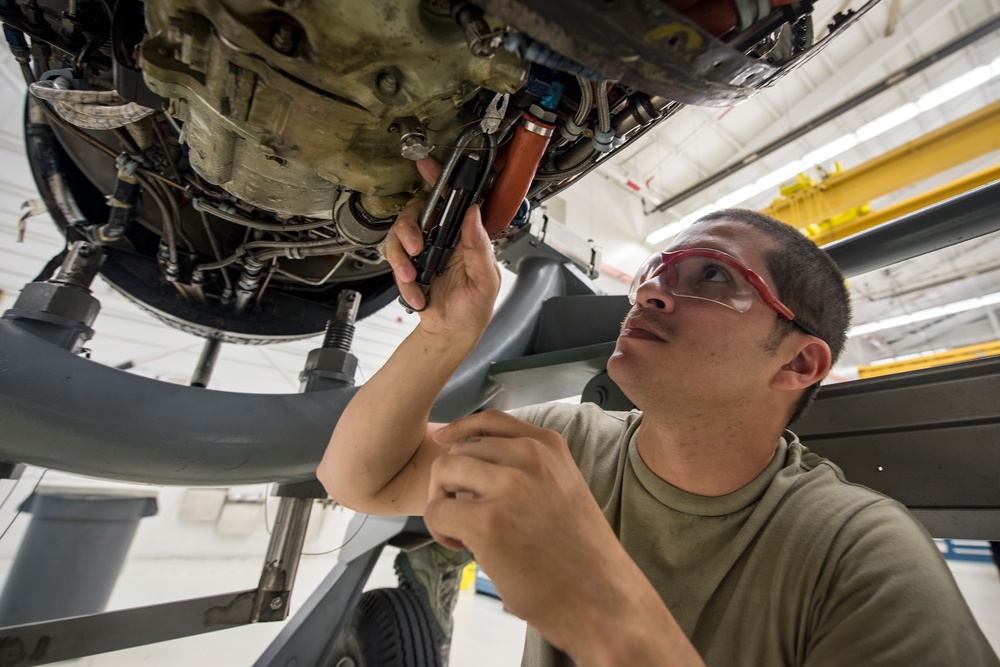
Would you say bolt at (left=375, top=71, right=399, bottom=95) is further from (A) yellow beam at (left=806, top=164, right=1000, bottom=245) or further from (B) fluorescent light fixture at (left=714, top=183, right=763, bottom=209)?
(B) fluorescent light fixture at (left=714, top=183, right=763, bottom=209)

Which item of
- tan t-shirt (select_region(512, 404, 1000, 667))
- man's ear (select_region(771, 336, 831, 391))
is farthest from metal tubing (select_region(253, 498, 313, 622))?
man's ear (select_region(771, 336, 831, 391))

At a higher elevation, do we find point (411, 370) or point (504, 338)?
point (504, 338)

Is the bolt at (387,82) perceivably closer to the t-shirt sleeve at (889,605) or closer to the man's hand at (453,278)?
the man's hand at (453,278)

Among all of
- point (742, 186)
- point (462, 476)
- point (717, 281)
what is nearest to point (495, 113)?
point (462, 476)

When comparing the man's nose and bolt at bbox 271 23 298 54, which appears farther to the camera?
the man's nose

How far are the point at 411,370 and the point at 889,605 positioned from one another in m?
0.56

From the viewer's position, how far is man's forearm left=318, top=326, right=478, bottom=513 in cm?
63

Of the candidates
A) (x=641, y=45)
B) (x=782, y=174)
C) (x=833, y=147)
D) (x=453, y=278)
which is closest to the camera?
(x=641, y=45)

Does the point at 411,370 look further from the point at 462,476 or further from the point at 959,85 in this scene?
the point at 959,85

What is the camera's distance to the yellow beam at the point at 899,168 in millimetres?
1919

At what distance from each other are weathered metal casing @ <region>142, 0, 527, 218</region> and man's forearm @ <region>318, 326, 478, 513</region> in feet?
0.78

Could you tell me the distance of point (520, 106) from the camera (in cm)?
46

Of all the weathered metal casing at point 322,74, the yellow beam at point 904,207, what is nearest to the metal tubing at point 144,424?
the weathered metal casing at point 322,74

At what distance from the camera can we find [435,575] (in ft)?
3.98
